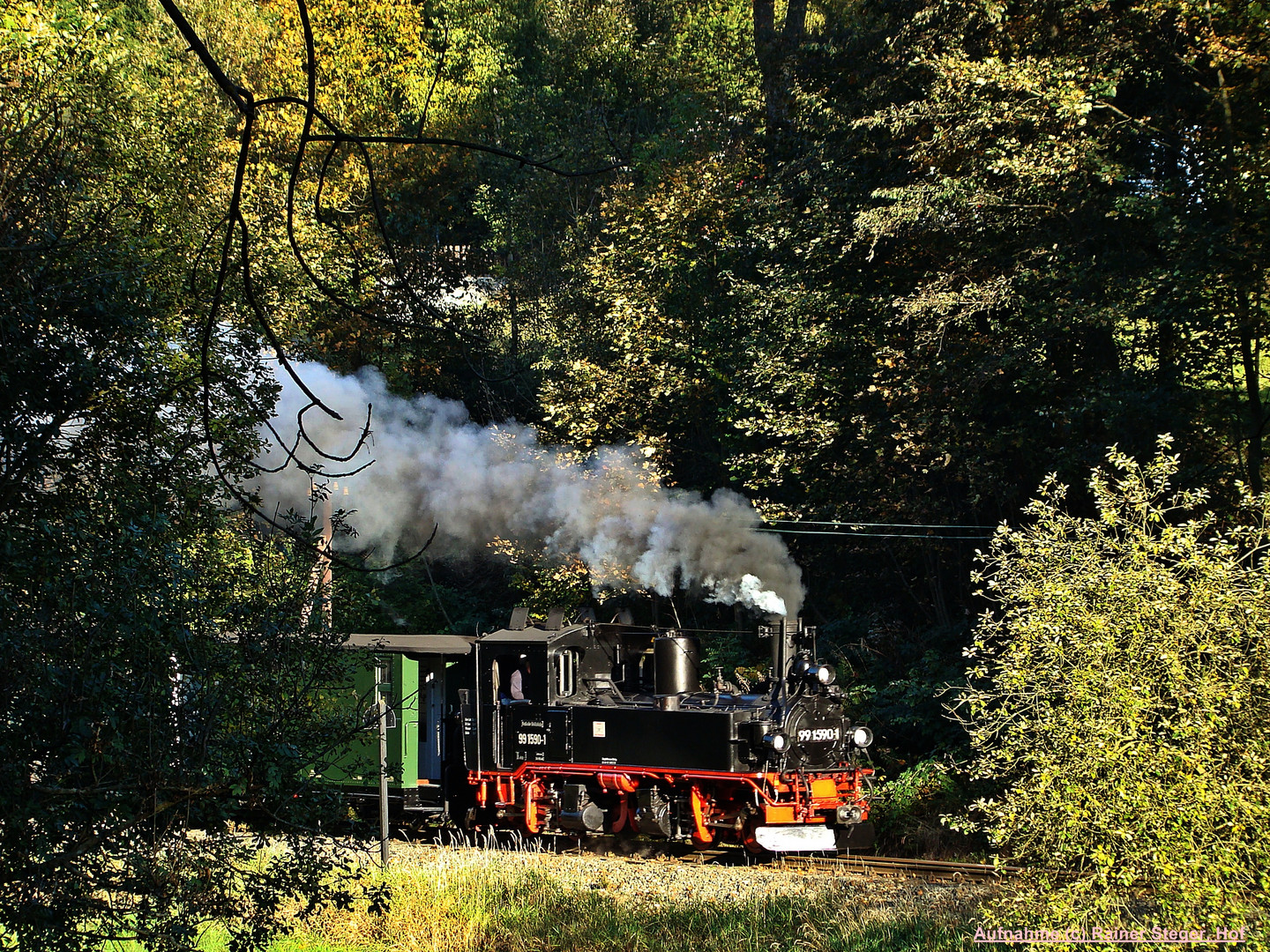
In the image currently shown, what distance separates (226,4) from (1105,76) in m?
19.9

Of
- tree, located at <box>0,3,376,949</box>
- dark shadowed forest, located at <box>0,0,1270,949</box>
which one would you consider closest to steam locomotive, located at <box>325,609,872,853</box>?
dark shadowed forest, located at <box>0,0,1270,949</box>

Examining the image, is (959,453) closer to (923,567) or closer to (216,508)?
(923,567)

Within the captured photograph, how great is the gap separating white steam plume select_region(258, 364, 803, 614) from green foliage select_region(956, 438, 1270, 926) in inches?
354

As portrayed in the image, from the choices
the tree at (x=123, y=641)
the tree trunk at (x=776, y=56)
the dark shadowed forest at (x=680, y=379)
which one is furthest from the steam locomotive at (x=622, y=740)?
the tree trunk at (x=776, y=56)

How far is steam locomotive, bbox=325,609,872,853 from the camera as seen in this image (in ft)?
37.7

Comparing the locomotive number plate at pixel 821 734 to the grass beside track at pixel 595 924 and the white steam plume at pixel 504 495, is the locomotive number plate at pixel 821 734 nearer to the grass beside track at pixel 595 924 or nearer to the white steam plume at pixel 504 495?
the grass beside track at pixel 595 924

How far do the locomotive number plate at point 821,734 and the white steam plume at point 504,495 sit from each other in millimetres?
4165

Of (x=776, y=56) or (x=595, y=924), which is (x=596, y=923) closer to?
(x=595, y=924)

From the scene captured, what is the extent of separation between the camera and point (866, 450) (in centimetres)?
1691

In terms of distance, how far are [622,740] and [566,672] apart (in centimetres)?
109

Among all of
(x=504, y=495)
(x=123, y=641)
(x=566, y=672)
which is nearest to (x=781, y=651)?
(x=566, y=672)

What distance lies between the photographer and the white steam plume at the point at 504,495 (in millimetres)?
16469

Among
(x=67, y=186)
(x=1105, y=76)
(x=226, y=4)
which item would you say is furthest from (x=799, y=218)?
(x=226, y=4)

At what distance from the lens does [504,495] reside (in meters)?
18.4
